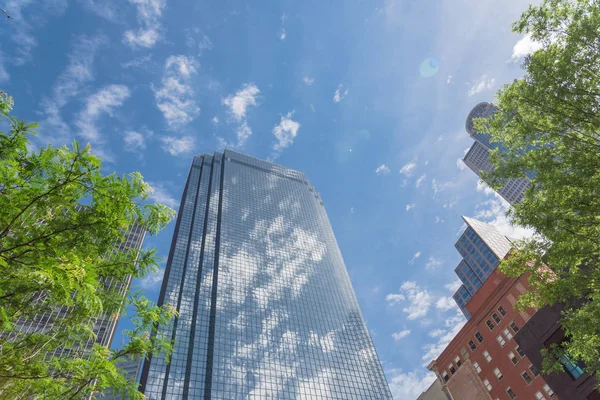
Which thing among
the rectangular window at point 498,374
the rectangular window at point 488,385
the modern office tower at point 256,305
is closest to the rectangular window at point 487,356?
the rectangular window at point 498,374

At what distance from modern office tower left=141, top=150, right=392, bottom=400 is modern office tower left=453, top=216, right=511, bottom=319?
49.1 meters

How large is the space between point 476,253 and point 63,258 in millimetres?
143009

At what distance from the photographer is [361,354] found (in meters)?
102

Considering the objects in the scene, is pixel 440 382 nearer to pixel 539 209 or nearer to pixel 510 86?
pixel 539 209

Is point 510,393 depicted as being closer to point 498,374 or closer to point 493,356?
point 498,374

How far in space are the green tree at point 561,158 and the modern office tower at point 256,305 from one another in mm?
63602

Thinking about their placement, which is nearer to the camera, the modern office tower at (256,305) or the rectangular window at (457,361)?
the rectangular window at (457,361)

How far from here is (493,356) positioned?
4038cm

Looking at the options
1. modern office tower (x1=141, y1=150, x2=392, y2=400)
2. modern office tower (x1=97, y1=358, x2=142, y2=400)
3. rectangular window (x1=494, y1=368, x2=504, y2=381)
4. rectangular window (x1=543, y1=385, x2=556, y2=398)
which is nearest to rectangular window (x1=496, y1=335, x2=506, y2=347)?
rectangular window (x1=494, y1=368, x2=504, y2=381)

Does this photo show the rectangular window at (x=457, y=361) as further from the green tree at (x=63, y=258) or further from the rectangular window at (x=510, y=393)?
the green tree at (x=63, y=258)

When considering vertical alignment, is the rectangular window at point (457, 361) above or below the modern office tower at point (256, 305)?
below

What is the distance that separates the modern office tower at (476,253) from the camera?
4734 inches

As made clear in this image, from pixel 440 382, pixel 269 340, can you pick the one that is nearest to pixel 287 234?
pixel 269 340

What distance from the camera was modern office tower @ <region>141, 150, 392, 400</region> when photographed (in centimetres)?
8125
